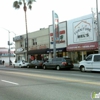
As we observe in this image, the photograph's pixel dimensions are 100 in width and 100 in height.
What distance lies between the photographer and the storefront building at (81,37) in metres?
28.0

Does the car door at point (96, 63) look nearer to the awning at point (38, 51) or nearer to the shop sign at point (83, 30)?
the shop sign at point (83, 30)

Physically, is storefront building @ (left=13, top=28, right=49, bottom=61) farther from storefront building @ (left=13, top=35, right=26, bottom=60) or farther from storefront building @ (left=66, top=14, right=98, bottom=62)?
storefront building @ (left=66, top=14, right=98, bottom=62)


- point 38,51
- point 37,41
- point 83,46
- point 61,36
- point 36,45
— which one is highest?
point 61,36

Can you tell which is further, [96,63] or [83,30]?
[83,30]

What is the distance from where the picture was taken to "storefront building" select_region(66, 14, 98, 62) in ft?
92.0

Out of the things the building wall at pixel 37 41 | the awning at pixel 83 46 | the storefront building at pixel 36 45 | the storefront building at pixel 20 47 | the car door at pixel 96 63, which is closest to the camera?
the car door at pixel 96 63

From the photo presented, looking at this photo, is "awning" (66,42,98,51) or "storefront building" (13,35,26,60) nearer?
"awning" (66,42,98,51)

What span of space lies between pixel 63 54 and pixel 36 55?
26.1 ft

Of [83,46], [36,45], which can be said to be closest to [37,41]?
[36,45]

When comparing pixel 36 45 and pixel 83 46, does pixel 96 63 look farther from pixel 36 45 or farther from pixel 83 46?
pixel 36 45

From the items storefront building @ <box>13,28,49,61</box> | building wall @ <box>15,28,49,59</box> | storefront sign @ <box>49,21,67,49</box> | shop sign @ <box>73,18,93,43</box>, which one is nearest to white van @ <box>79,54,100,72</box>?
shop sign @ <box>73,18,93,43</box>

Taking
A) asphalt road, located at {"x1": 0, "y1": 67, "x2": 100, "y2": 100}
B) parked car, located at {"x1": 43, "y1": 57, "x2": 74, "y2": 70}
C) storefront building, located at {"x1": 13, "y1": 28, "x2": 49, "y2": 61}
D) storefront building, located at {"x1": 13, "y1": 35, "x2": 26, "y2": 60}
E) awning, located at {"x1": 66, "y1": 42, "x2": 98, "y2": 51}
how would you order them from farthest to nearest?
storefront building, located at {"x1": 13, "y1": 35, "x2": 26, "y2": 60} < storefront building, located at {"x1": 13, "y1": 28, "x2": 49, "y2": 61} < awning, located at {"x1": 66, "y1": 42, "x2": 98, "y2": 51} < parked car, located at {"x1": 43, "y1": 57, "x2": 74, "y2": 70} < asphalt road, located at {"x1": 0, "y1": 67, "x2": 100, "y2": 100}

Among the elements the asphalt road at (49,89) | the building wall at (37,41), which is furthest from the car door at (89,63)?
the building wall at (37,41)

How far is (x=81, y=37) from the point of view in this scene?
1184 inches
